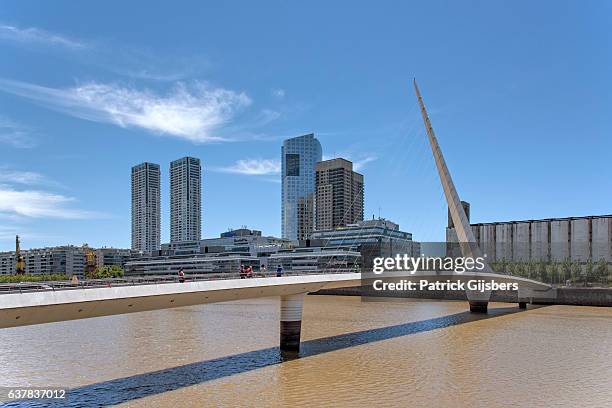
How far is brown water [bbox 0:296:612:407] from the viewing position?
1548 cm

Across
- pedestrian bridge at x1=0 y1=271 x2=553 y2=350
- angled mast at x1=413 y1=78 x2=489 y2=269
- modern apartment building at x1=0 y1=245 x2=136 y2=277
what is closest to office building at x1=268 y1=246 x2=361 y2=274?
→ angled mast at x1=413 y1=78 x2=489 y2=269

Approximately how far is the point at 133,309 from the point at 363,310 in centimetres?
2900

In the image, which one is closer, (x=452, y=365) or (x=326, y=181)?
(x=452, y=365)

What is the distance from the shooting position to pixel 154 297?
672 inches

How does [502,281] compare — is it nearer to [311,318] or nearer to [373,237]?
[311,318]

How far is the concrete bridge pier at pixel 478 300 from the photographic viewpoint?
4094 cm

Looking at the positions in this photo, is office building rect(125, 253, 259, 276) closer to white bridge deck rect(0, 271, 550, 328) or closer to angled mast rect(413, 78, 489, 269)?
angled mast rect(413, 78, 489, 269)

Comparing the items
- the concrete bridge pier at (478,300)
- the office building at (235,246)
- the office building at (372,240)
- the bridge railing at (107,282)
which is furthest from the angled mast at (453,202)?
the office building at (235,246)

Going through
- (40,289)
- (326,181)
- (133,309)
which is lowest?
(133,309)

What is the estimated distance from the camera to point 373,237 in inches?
3851

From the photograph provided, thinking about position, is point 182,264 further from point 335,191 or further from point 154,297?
point 154,297

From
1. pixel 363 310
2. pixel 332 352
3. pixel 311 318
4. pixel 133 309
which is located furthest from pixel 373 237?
pixel 133 309

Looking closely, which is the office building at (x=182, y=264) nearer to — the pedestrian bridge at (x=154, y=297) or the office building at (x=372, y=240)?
the office building at (x=372, y=240)

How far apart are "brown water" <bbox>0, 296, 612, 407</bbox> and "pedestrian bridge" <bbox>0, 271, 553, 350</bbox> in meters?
2.25
